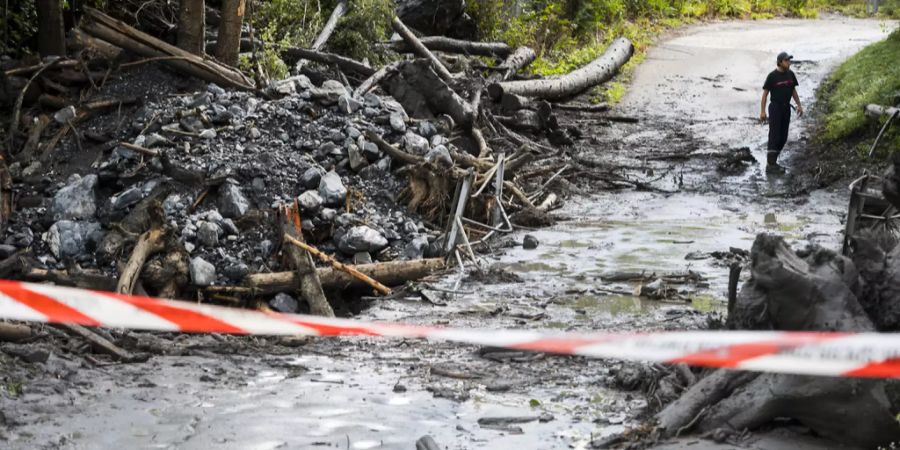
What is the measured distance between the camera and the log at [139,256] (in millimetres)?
8195

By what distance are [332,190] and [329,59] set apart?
4518 mm

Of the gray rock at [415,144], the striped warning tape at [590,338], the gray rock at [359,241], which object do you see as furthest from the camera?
the gray rock at [415,144]

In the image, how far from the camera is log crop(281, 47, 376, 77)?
560 inches

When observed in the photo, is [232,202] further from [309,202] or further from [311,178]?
[311,178]

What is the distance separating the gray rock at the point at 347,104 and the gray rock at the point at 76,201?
2.94m

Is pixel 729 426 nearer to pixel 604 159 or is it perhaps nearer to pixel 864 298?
pixel 864 298

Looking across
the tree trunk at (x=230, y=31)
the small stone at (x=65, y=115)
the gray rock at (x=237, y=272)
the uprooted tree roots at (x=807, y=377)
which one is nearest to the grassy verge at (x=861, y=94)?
the tree trunk at (x=230, y=31)

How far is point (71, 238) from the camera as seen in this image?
31.5 feet

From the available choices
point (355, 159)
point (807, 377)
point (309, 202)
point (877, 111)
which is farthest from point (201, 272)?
point (877, 111)

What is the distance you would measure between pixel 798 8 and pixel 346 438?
28.0m

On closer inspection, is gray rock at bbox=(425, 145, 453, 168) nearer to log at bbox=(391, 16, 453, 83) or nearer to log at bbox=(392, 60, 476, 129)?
log at bbox=(392, 60, 476, 129)

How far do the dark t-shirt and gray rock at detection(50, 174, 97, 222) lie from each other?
900cm

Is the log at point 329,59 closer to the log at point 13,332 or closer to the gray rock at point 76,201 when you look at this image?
the gray rock at point 76,201

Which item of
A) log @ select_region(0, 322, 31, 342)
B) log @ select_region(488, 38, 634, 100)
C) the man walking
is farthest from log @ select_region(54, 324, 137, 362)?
the man walking
